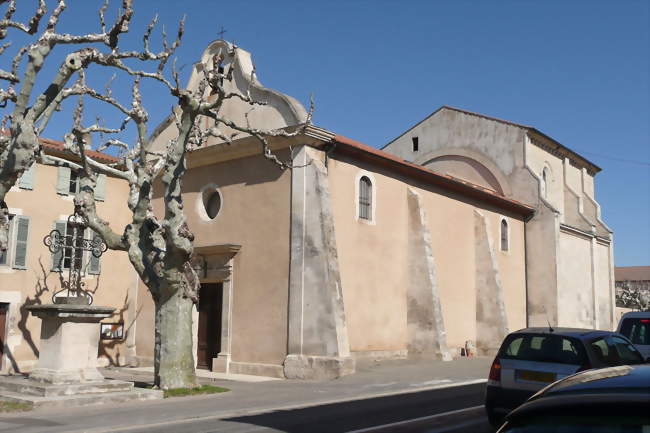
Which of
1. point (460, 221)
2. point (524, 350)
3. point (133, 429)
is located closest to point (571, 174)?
point (460, 221)

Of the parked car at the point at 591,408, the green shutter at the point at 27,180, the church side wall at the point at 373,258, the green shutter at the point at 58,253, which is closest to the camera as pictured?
the parked car at the point at 591,408

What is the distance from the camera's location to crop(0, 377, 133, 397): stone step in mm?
12242

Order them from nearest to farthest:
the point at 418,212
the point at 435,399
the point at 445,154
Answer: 1. the point at 435,399
2. the point at 418,212
3. the point at 445,154

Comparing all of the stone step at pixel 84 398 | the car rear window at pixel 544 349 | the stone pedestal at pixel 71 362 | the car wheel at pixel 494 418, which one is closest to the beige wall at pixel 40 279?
the stone pedestal at pixel 71 362

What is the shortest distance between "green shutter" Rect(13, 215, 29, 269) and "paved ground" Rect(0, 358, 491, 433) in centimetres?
464

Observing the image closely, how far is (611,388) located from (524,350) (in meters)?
6.70

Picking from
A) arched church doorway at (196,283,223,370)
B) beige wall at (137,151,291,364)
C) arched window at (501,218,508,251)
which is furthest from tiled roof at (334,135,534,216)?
arched church doorway at (196,283,223,370)

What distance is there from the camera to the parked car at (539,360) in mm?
8789

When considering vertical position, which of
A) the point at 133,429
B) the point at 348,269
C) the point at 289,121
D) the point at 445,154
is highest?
the point at 445,154

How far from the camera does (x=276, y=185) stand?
18828 millimetres

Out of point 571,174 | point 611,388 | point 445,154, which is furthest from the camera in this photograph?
point 571,174

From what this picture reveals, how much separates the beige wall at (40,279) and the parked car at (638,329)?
15935 mm

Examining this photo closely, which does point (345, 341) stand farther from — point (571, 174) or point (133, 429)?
point (571, 174)

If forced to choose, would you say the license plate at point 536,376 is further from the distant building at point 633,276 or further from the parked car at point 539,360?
the distant building at point 633,276
